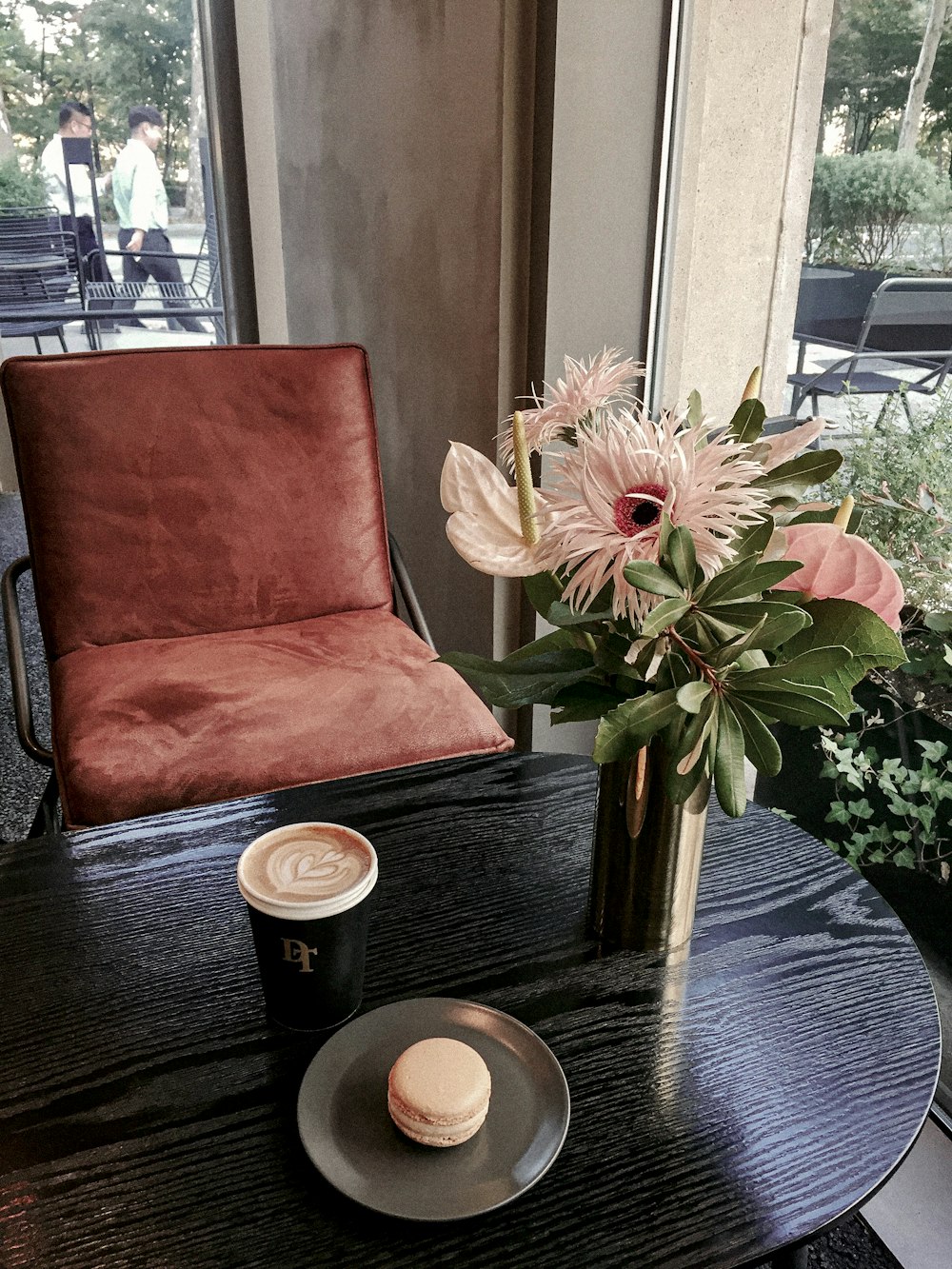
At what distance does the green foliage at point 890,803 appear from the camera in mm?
1348

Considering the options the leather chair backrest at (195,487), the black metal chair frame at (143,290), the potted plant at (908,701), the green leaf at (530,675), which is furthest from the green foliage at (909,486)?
the black metal chair frame at (143,290)

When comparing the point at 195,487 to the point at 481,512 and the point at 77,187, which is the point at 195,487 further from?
the point at 77,187

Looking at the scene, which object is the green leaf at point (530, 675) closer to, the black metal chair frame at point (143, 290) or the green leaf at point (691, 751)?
the green leaf at point (691, 751)

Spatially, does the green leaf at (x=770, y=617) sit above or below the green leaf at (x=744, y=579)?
below

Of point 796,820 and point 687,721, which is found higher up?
point 687,721

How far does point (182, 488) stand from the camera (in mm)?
1690

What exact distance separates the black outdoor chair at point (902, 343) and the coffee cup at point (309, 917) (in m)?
0.95

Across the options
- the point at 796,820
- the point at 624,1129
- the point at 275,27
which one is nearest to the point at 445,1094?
the point at 624,1129

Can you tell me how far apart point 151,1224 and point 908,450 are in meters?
1.18

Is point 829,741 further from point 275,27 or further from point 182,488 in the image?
point 275,27

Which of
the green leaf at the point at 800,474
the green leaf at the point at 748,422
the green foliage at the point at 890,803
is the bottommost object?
the green foliage at the point at 890,803

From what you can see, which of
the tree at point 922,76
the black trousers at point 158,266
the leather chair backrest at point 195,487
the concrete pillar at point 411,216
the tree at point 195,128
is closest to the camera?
the tree at point 922,76

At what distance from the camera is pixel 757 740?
25.4 inches

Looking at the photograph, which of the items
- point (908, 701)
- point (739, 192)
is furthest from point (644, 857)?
point (739, 192)
